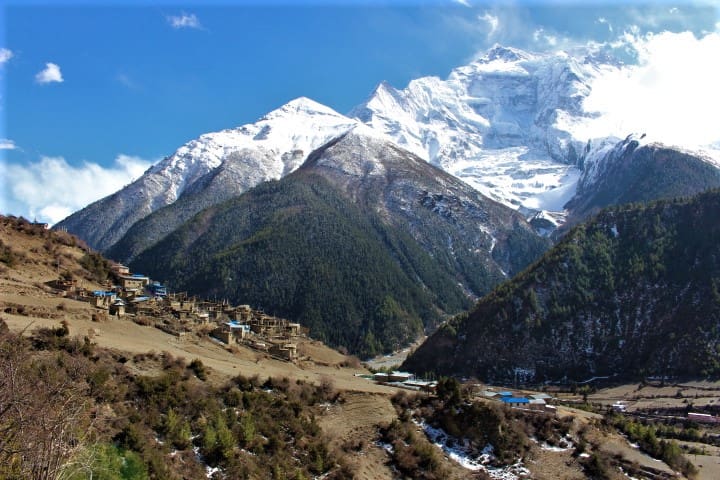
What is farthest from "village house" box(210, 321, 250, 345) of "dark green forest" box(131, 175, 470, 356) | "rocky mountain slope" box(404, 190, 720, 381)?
"dark green forest" box(131, 175, 470, 356)

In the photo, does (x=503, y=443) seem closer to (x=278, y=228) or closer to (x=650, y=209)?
(x=650, y=209)

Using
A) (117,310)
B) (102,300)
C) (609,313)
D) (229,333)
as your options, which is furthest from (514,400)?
(609,313)

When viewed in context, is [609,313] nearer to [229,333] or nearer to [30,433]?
[229,333]

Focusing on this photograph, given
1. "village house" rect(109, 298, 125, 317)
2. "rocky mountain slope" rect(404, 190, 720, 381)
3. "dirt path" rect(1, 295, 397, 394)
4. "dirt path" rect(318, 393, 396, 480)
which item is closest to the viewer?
"dirt path" rect(318, 393, 396, 480)

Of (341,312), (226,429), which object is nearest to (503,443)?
(226,429)

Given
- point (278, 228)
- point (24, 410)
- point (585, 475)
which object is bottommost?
point (585, 475)

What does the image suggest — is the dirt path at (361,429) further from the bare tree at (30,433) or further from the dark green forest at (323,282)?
the dark green forest at (323,282)

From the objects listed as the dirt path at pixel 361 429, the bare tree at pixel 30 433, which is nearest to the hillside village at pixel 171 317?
the dirt path at pixel 361 429

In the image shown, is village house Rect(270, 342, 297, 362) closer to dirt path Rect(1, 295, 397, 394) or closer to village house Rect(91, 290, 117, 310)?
dirt path Rect(1, 295, 397, 394)
